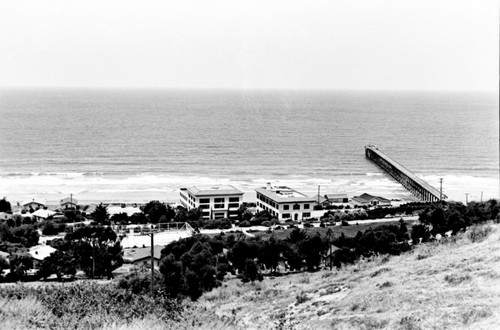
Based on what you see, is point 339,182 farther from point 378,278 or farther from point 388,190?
point 378,278

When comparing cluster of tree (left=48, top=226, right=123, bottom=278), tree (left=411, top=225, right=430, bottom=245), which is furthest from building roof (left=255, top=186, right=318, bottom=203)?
cluster of tree (left=48, top=226, right=123, bottom=278)

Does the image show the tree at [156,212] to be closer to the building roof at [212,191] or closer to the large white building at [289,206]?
the building roof at [212,191]

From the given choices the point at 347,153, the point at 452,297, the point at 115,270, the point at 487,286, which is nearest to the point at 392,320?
the point at 452,297

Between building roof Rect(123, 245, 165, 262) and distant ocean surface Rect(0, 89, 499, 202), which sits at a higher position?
distant ocean surface Rect(0, 89, 499, 202)

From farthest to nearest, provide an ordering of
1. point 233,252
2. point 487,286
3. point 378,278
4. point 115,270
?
1. point 115,270
2. point 233,252
3. point 378,278
4. point 487,286

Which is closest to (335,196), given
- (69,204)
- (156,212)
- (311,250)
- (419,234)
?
(156,212)

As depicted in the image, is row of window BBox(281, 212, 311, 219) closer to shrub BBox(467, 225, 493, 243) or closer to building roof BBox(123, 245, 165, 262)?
building roof BBox(123, 245, 165, 262)

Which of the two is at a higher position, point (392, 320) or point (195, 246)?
point (392, 320)
